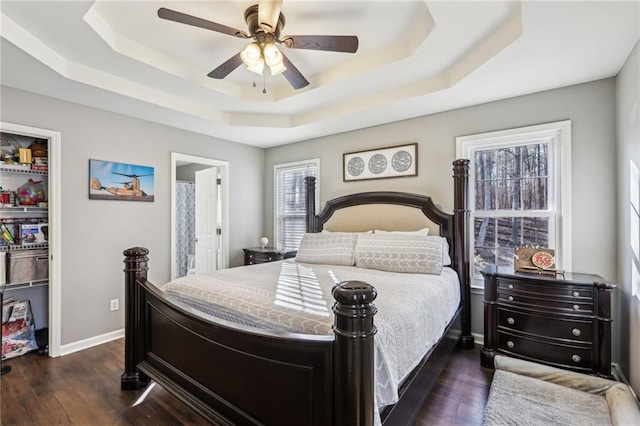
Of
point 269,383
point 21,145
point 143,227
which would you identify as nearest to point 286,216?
point 143,227

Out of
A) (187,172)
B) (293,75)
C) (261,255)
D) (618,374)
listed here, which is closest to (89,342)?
(261,255)

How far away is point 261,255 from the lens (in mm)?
4285

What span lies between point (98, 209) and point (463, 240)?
3.83 metres

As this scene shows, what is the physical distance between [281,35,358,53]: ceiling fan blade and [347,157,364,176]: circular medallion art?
2.06 meters

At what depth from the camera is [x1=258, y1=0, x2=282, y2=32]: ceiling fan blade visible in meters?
1.70

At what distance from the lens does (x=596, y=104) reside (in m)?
2.58

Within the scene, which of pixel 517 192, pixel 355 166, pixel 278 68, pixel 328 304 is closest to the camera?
pixel 328 304

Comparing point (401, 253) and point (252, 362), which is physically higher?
point (401, 253)

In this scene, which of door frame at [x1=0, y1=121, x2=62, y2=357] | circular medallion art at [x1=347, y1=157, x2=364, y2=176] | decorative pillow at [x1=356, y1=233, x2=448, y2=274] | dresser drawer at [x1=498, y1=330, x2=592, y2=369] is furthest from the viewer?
circular medallion art at [x1=347, y1=157, x2=364, y2=176]

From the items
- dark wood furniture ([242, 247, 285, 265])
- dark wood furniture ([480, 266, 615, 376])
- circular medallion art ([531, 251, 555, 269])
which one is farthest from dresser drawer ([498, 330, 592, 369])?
dark wood furniture ([242, 247, 285, 265])

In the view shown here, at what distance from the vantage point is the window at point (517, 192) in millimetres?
2741

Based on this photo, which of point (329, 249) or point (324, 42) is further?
point (329, 249)

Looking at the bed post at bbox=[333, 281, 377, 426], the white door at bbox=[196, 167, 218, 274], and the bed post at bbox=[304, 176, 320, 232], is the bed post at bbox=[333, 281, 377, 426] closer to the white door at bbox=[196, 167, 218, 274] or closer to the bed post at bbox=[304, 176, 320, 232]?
the bed post at bbox=[304, 176, 320, 232]

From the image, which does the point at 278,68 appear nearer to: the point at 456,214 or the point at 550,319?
the point at 456,214
